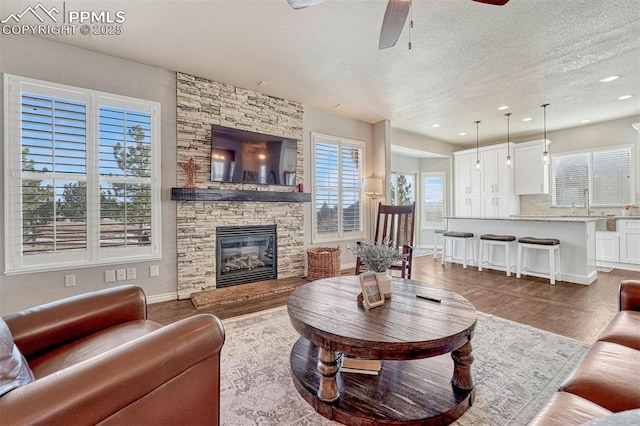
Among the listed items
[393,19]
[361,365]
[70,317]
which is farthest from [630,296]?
[70,317]

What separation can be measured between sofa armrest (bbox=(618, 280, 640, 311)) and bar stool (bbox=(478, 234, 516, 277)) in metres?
3.03

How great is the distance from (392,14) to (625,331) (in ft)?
7.48

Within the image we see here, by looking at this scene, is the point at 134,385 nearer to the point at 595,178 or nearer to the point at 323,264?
the point at 323,264

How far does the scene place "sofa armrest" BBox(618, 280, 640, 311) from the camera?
1777 mm

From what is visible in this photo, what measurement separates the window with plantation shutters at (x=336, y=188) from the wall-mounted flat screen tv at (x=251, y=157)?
0.58 metres

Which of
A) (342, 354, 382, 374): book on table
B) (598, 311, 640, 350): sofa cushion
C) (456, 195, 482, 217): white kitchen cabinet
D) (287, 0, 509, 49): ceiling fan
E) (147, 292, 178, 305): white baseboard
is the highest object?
(287, 0, 509, 49): ceiling fan

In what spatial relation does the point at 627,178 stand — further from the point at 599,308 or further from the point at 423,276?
the point at 423,276

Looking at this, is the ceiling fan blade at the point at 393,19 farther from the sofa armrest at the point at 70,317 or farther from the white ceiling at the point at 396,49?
the sofa armrest at the point at 70,317

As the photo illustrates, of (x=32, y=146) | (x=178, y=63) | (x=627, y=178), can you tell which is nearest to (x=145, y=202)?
(x=32, y=146)

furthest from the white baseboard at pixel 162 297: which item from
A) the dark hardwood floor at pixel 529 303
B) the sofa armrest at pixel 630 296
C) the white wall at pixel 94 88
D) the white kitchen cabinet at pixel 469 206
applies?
the white kitchen cabinet at pixel 469 206

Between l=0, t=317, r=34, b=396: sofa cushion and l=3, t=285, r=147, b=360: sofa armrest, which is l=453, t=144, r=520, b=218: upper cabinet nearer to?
l=3, t=285, r=147, b=360: sofa armrest

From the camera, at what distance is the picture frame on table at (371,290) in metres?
1.80

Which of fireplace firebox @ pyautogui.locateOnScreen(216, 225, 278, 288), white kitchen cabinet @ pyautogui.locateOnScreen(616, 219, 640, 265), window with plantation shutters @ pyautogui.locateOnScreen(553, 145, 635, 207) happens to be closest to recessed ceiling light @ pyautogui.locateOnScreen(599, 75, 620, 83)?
window with plantation shutters @ pyautogui.locateOnScreen(553, 145, 635, 207)

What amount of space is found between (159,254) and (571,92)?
6242 millimetres
